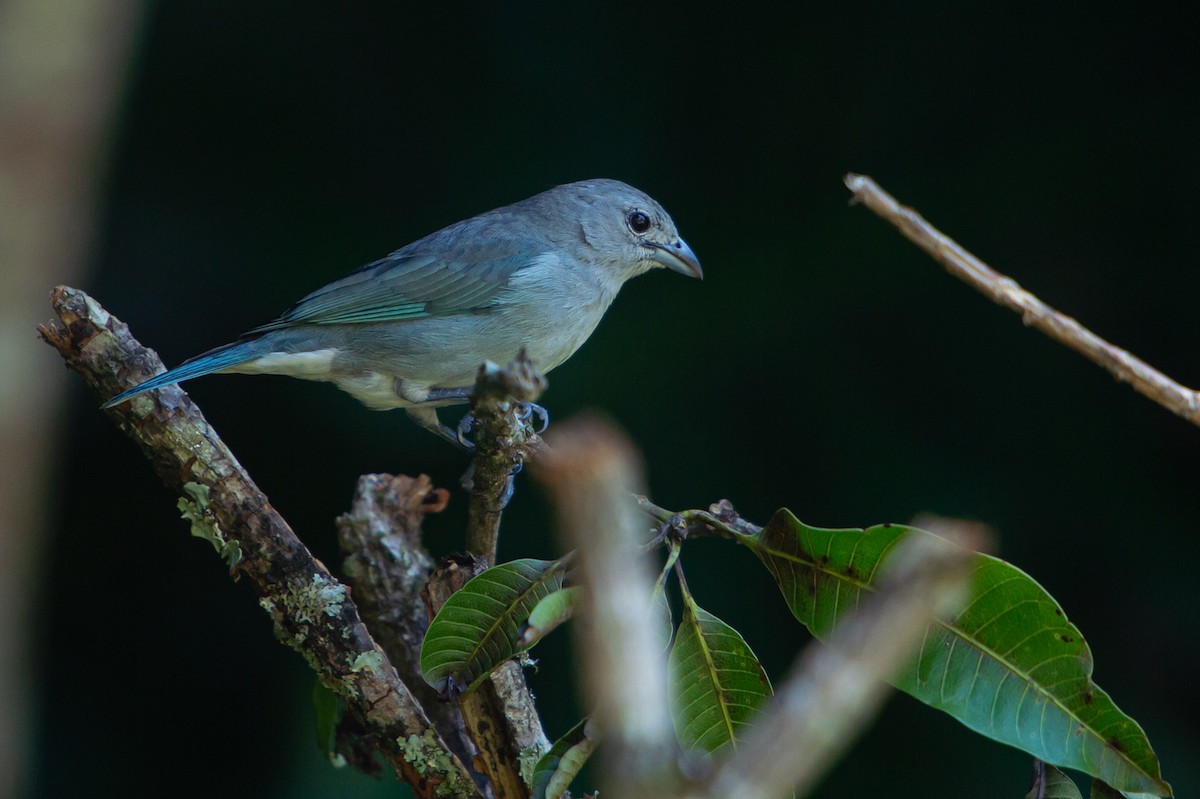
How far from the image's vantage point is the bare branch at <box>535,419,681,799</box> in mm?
→ 986

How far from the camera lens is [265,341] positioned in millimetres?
3518

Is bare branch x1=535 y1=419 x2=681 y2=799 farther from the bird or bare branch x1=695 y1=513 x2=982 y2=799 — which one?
the bird

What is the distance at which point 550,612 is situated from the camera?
5.82 feet

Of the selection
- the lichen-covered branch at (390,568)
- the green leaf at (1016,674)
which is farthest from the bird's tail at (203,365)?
the green leaf at (1016,674)

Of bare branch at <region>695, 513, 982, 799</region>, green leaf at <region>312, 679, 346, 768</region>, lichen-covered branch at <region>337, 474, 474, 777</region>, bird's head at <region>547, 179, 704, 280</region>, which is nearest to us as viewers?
bare branch at <region>695, 513, 982, 799</region>

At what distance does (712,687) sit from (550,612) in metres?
0.43

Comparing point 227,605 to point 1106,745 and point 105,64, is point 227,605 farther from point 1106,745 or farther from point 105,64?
point 1106,745

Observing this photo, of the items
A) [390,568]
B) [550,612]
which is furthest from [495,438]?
[390,568]

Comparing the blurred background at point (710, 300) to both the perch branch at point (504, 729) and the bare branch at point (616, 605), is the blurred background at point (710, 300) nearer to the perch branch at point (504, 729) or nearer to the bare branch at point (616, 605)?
the perch branch at point (504, 729)

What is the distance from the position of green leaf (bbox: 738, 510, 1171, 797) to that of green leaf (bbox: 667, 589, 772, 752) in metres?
0.22

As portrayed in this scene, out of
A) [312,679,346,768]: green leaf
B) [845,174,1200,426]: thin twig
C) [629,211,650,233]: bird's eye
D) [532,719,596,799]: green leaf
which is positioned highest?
[845,174,1200,426]: thin twig

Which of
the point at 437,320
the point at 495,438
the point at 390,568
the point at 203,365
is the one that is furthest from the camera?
the point at 437,320

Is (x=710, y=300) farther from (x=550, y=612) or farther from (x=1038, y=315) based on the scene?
(x=550, y=612)

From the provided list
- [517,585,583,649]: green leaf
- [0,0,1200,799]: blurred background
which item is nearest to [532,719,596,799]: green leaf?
[517,585,583,649]: green leaf
